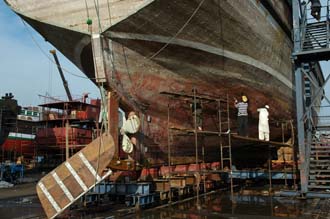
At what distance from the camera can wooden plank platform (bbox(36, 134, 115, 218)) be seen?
655cm

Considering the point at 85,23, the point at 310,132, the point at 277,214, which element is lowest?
the point at 277,214

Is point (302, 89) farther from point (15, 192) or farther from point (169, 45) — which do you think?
point (15, 192)

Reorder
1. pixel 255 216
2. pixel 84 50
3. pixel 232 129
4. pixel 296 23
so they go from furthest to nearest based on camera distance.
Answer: pixel 232 129, pixel 296 23, pixel 84 50, pixel 255 216

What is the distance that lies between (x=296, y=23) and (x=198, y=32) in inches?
123

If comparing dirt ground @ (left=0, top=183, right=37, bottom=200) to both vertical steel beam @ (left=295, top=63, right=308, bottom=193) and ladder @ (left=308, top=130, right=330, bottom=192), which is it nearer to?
vertical steel beam @ (left=295, top=63, right=308, bottom=193)

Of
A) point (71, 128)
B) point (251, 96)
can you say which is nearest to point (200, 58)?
point (251, 96)

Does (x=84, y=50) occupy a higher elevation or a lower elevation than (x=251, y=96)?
higher

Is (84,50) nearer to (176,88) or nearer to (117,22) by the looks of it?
(117,22)

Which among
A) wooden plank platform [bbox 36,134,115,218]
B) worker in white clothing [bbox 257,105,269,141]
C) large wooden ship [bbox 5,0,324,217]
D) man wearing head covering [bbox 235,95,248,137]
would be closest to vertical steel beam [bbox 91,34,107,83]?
large wooden ship [bbox 5,0,324,217]

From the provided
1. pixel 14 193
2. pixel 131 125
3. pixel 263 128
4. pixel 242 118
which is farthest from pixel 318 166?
pixel 14 193

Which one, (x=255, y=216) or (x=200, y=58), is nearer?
(x=255, y=216)

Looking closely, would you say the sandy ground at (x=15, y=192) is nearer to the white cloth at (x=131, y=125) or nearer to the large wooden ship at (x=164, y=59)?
the large wooden ship at (x=164, y=59)

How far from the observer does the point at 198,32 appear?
8.46m

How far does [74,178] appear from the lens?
6.75 metres
